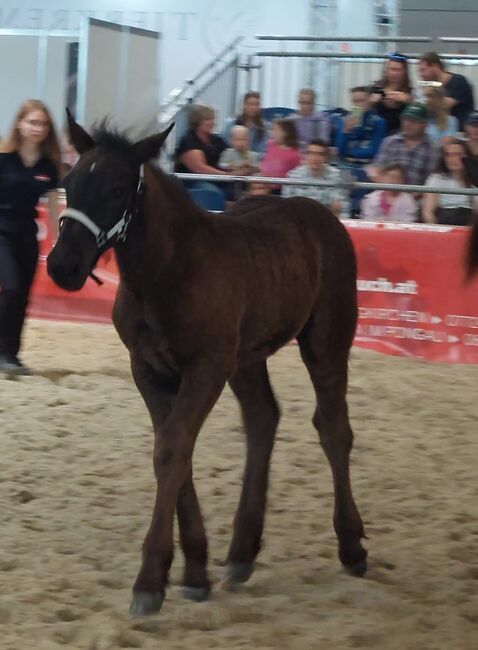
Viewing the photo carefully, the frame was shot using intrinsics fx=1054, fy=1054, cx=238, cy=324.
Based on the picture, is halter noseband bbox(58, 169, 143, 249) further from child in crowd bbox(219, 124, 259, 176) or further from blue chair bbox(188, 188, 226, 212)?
child in crowd bbox(219, 124, 259, 176)

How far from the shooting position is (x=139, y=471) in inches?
202

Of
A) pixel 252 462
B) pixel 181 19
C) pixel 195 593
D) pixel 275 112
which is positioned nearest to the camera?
pixel 195 593

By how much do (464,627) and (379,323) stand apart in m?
4.92

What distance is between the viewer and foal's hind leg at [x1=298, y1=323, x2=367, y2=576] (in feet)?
12.9

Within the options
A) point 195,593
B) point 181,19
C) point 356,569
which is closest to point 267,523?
point 356,569

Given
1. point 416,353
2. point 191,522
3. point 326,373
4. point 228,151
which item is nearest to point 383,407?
point 416,353

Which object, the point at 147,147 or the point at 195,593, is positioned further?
the point at 195,593

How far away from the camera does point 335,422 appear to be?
13.1 feet

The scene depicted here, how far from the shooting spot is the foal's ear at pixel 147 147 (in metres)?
3.22

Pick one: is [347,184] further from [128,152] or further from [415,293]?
[128,152]

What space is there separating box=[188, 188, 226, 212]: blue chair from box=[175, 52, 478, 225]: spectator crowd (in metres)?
0.16

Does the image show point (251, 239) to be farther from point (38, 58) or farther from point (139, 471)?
point (38, 58)

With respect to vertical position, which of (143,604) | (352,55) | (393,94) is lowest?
(143,604)

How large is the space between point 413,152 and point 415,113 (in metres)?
0.38
